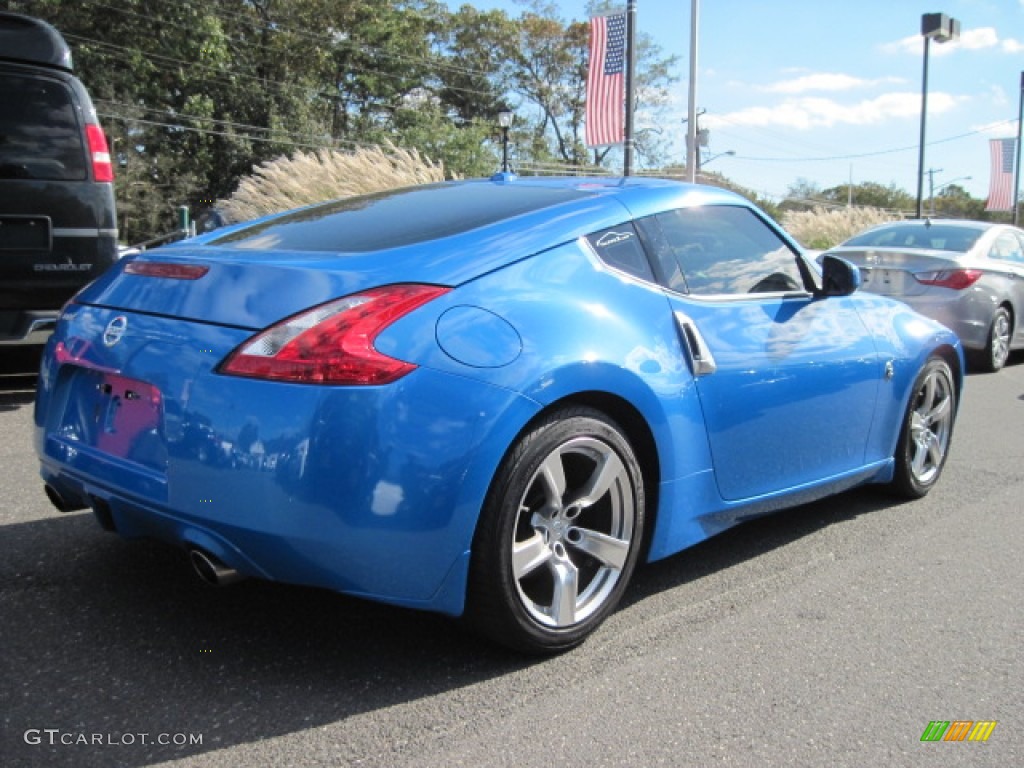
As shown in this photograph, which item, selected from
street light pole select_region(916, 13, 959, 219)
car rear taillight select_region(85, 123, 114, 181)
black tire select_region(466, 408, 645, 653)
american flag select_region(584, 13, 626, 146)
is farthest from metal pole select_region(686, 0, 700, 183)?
black tire select_region(466, 408, 645, 653)

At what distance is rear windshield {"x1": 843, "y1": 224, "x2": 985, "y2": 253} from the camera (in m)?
9.48

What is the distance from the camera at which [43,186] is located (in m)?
6.09

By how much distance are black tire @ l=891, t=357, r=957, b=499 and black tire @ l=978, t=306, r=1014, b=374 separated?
527 cm

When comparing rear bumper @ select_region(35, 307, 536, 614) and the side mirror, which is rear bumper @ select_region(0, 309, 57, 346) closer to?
rear bumper @ select_region(35, 307, 536, 614)

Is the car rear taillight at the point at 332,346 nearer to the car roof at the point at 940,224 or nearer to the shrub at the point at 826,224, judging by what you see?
the car roof at the point at 940,224

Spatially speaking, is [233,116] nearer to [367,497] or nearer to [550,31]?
[550,31]

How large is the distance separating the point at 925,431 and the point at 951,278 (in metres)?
5.23

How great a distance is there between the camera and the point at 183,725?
7.43ft

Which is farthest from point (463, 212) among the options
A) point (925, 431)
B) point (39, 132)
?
point (39, 132)

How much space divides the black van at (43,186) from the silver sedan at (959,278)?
655cm

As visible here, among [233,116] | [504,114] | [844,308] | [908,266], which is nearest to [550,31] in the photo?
[233,116]

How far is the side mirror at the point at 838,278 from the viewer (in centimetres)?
371

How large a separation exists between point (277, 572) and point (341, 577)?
0.55ft

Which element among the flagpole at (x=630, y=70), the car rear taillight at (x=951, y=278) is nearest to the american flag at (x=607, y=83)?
the flagpole at (x=630, y=70)
